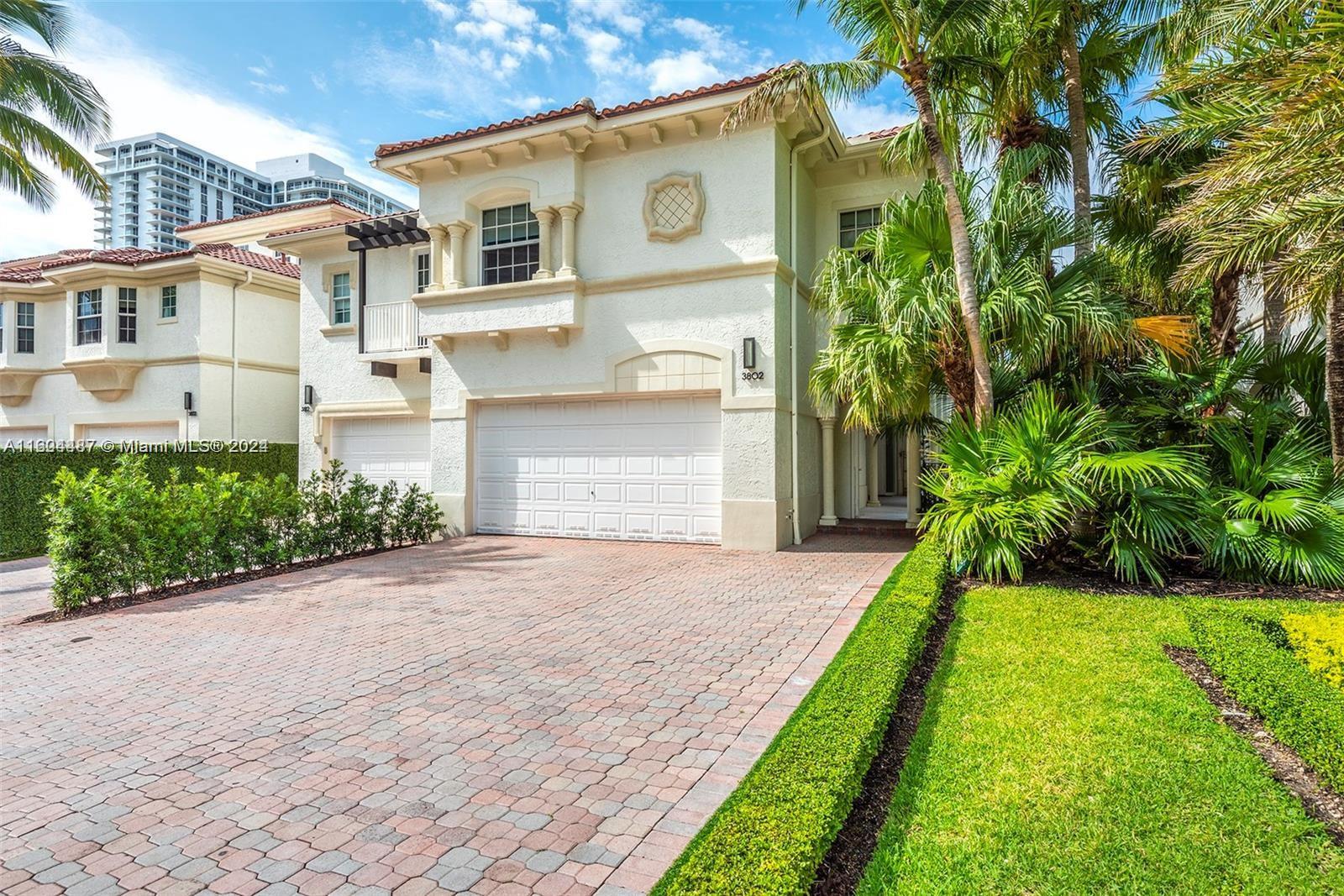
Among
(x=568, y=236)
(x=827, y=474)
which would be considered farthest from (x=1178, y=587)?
(x=568, y=236)

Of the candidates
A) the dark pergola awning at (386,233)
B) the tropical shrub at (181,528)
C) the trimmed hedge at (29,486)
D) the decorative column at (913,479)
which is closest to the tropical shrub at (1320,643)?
the decorative column at (913,479)

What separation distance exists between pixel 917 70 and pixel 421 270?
10953 millimetres

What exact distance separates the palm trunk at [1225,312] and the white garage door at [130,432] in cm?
2327

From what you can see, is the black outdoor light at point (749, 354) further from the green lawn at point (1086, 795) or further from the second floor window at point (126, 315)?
the second floor window at point (126, 315)

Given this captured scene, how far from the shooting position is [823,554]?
437 inches

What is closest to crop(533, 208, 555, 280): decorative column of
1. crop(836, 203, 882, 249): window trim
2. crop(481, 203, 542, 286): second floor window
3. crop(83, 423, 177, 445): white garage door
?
crop(481, 203, 542, 286): second floor window

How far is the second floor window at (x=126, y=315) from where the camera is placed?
19.3 meters

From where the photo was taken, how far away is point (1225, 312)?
1111 cm

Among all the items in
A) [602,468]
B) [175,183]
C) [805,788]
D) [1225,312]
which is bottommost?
[805,788]

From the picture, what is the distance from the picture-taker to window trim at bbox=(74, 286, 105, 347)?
19.3 metres

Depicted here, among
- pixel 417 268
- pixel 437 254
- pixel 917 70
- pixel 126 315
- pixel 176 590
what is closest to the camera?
pixel 917 70

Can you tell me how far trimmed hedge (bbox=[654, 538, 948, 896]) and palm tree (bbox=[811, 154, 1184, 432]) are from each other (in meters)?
4.51

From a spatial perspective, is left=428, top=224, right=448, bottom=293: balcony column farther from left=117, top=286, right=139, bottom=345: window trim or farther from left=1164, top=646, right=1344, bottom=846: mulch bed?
left=1164, top=646, right=1344, bottom=846: mulch bed

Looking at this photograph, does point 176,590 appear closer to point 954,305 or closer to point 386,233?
point 386,233
